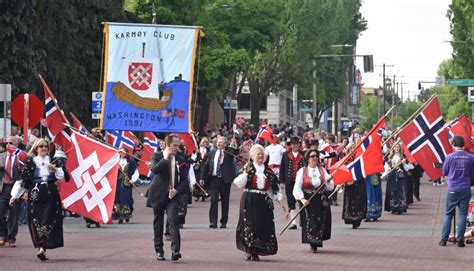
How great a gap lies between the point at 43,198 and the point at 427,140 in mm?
6517

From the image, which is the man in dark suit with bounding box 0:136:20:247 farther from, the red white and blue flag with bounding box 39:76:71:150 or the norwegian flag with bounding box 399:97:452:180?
the norwegian flag with bounding box 399:97:452:180

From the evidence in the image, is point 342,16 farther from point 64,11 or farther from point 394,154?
point 394,154

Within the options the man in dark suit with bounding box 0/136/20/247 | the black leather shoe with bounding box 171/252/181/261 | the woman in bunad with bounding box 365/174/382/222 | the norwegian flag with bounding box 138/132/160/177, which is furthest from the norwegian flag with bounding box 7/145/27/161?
the norwegian flag with bounding box 138/132/160/177

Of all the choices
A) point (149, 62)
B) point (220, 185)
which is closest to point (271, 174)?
point (220, 185)

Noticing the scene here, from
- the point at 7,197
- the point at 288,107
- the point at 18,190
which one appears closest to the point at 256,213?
the point at 18,190

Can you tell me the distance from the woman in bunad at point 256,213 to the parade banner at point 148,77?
7.78 metres

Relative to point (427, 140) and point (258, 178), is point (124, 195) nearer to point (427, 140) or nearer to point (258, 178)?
point (427, 140)

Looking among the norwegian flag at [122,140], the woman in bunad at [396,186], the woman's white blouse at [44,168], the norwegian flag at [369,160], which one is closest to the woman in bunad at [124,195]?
the norwegian flag at [122,140]

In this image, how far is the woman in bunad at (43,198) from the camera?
52.5 feet

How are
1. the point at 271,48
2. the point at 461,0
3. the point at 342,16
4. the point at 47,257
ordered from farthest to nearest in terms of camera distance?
Result: the point at 342,16 → the point at 271,48 → the point at 461,0 → the point at 47,257

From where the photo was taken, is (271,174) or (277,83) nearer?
(271,174)

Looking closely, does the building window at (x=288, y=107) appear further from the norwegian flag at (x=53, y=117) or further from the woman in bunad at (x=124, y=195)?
the norwegian flag at (x=53, y=117)

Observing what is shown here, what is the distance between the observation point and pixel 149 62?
24.4 m

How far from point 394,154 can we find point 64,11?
14.1 meters
